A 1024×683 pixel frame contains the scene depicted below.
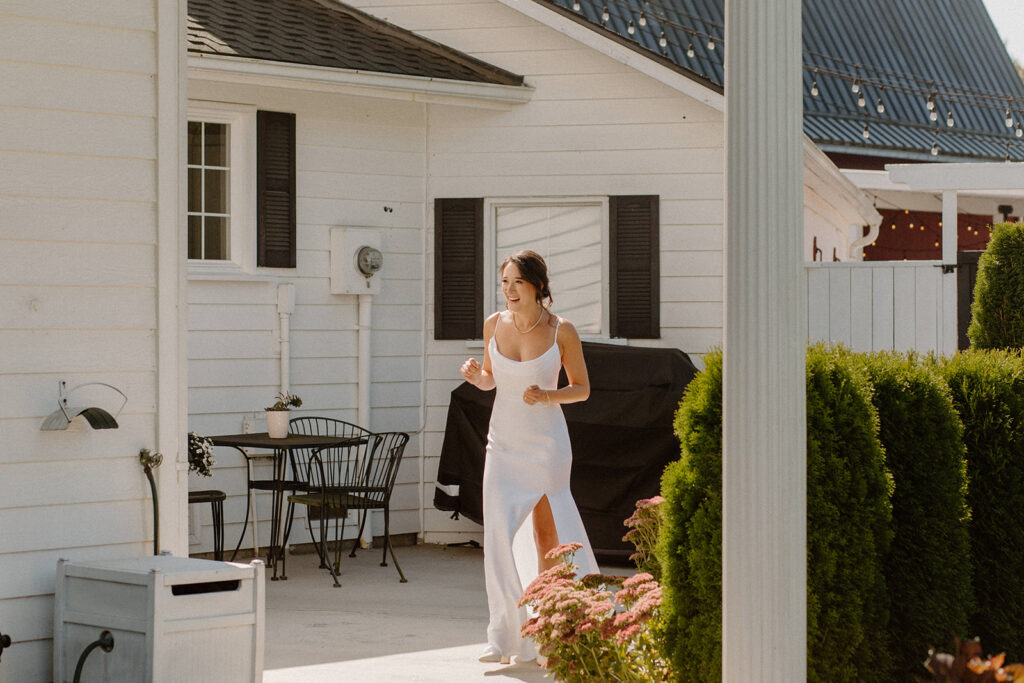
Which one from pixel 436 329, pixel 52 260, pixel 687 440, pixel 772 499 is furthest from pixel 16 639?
pixel 436 329

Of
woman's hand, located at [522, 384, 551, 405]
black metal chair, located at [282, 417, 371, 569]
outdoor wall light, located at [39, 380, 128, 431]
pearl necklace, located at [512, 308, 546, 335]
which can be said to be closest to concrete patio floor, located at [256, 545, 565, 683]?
black metal chair, located at [282, 417, 371, 569]

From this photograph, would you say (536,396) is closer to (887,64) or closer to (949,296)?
(949,296)

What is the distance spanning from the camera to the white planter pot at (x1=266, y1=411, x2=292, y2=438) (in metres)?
8.91

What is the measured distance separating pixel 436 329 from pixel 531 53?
2.24 m

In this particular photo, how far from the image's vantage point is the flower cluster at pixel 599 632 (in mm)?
4402

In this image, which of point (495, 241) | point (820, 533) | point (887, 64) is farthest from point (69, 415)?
point (887, 64)

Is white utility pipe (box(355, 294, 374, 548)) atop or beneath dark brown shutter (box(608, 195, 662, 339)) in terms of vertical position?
beneath

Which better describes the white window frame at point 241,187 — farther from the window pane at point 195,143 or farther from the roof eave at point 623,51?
the roof eave at point 623,51

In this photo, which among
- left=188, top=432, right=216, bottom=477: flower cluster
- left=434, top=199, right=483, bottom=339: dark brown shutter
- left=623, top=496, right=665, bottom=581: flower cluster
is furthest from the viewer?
left=434, top=199, right=483, bottom=339: dark brown shutter

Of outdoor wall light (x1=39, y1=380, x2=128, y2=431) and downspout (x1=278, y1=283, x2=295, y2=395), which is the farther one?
downspout (x1=278, y1=283, x2=295, y2=395)

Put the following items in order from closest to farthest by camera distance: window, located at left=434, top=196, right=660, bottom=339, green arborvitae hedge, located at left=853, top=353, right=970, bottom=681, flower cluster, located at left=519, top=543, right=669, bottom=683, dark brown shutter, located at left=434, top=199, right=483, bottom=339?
flower cluster, located at left=519, top=543, right=669, bottom=683 < green arborvitae hedge, located at left=853, top=353, right=970, bottom=681 < window, located at left=434, top=196, right=660, bottom=339 < dark brown shutter, located at left=434, top=199, right=483, bottom=339

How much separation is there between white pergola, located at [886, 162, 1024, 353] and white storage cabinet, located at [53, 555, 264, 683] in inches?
210

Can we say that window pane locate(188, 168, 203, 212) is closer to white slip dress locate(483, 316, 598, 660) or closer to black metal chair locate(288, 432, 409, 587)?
black metal chair locate(288, 432, 409, 587)

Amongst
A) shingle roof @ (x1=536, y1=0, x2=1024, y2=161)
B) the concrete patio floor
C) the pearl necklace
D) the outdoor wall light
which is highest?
shingle roof @ (x1=536, y1=0, x2=1024, y2=161)
